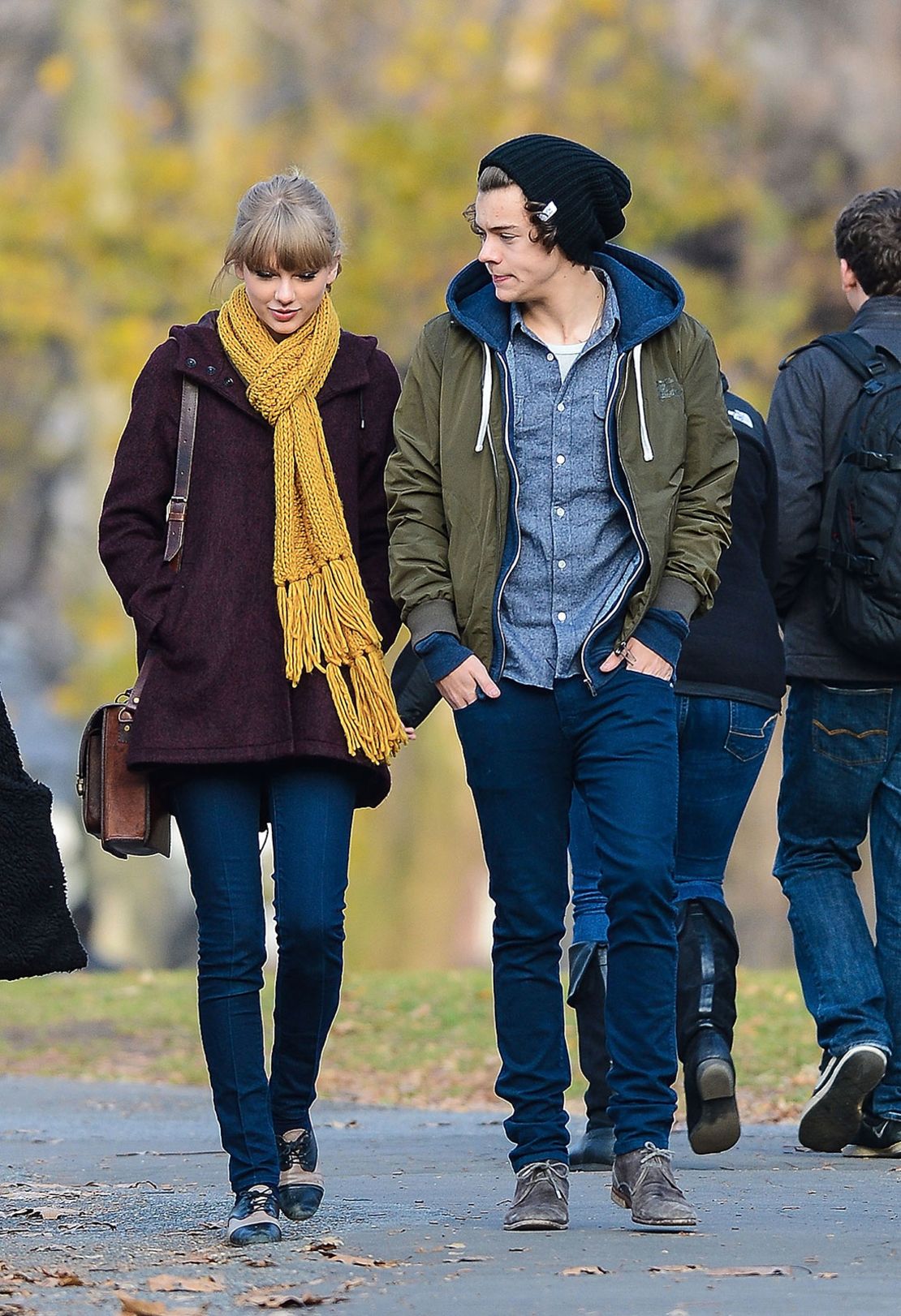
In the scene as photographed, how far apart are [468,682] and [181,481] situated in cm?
69

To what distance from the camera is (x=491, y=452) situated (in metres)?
4.67

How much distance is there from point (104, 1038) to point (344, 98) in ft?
29.6

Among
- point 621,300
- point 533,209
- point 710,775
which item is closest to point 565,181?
point 533,209

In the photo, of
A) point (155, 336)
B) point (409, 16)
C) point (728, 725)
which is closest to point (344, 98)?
point (409, 16)

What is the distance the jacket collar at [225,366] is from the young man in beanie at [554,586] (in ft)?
0.59

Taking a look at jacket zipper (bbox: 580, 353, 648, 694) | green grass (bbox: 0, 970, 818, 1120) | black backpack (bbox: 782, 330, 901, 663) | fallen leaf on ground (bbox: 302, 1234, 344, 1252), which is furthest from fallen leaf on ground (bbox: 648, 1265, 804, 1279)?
green grass (bbox: 0, 970, 818, 1120)

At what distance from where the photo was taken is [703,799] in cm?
587

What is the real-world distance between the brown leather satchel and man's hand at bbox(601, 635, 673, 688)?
0.63m

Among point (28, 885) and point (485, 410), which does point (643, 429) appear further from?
point (28, 885)

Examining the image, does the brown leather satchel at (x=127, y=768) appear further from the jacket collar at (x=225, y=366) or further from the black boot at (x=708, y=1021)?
the black boot at (x=708, y=1021)

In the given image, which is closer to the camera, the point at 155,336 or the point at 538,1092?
the point at 538,1092

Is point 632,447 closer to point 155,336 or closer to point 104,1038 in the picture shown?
point 104,1038

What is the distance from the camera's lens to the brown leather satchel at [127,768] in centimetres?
475

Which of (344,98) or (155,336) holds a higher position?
(344,98)
